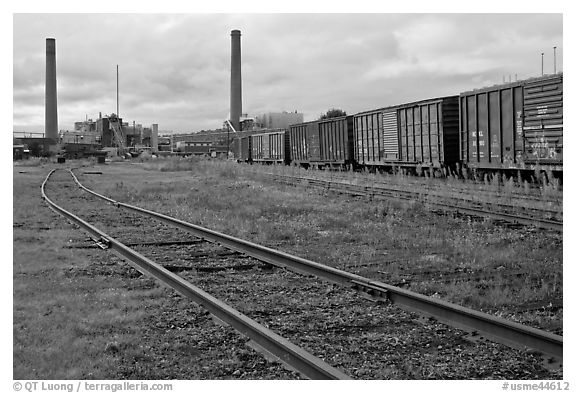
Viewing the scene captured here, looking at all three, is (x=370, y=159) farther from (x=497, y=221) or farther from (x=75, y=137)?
(x=75, y=137)

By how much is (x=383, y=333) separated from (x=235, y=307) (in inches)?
68.1

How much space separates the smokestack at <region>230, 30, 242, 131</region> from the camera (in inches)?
3208

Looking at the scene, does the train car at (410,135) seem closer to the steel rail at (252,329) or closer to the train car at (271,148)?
the train car at (271,148)

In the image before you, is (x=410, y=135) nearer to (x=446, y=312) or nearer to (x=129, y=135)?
(x=446, y=312)

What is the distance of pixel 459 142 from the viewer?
21844 mm

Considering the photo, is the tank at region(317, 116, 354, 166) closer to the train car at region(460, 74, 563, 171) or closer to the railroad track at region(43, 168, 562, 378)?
the train car at region(460, 74, 563, 171)

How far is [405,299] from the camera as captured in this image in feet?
19.9

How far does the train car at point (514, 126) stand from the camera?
1639 centimetres

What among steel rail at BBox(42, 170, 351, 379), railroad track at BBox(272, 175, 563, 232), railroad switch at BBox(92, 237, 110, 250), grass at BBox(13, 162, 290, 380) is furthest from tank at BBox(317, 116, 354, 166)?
grass at BBox(13, 162, 290, 380)

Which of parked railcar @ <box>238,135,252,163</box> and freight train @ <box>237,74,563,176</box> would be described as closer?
freight train @ <box>237,74,563,176</box>

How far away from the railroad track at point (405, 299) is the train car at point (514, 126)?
11.0 m

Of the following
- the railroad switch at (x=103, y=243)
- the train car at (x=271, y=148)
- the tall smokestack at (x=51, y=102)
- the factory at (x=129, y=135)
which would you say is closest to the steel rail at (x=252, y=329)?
the railroad switch at (x=103, y=243)

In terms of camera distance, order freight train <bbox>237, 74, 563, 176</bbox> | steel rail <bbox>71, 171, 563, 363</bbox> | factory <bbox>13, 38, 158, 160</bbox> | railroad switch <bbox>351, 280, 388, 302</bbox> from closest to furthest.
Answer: steel rail <bbox>71, 171, 563, 363</bbox> → railroad switch <bbox>351, 280, 388, 302</bbox> → freight train <bbox>237, 74, 563, 176</bbox> → factory <bbox>13, 38, 158, 160</bbox>

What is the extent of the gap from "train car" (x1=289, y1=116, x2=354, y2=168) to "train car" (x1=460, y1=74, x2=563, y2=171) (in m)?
11.4
